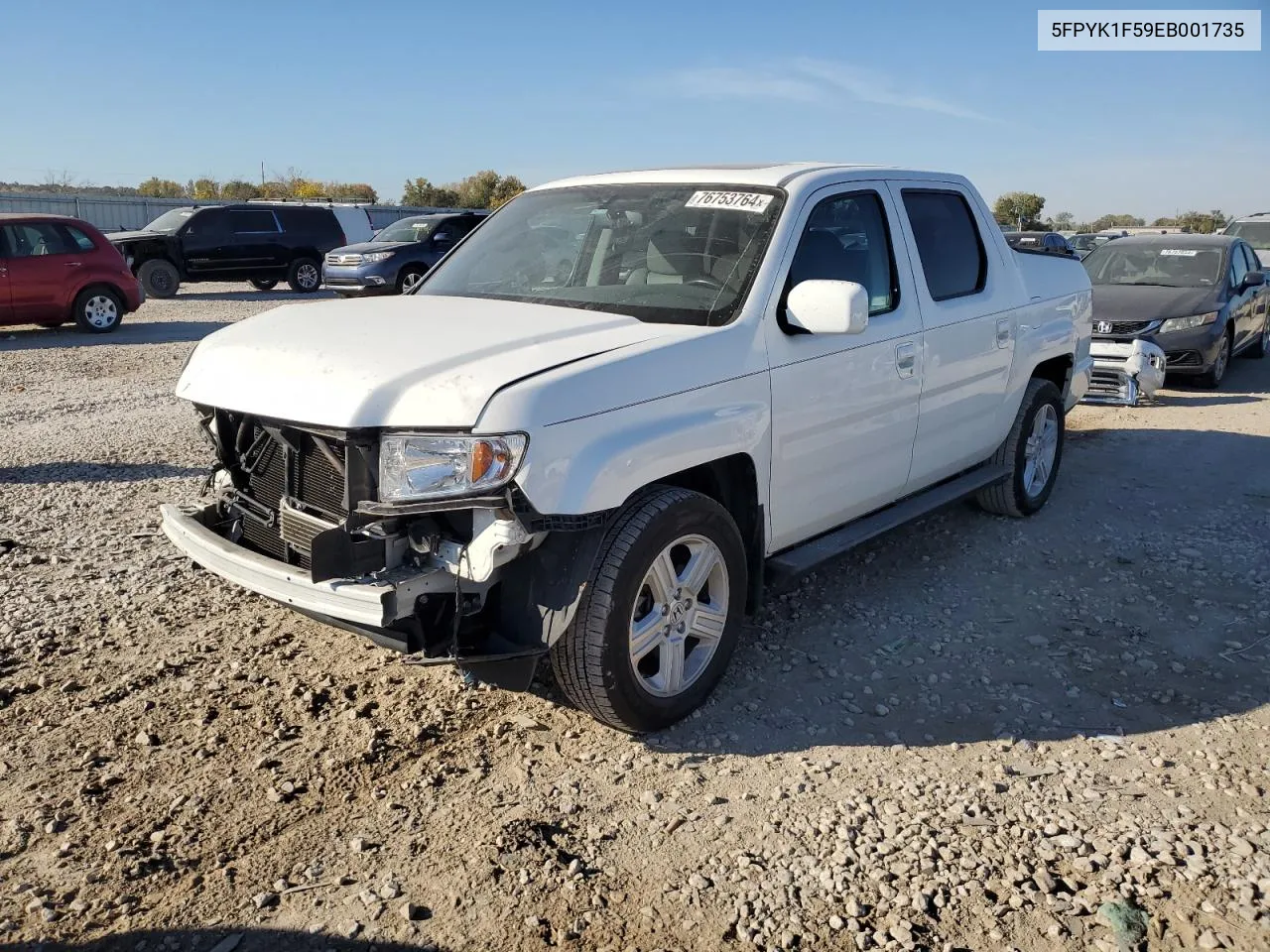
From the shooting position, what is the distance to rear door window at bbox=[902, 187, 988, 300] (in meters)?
5.01

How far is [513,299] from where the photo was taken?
435 cm

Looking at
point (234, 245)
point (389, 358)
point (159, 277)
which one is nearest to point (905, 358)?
point (389, 358)

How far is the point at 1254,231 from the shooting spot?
18.0 m

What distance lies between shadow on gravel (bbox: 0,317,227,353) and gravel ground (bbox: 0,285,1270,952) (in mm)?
9312

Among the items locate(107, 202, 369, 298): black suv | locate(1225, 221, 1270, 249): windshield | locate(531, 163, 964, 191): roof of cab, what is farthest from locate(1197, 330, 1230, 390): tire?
locate(107, 202, 369, 298): black suv

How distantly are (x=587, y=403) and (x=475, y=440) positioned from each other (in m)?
0.37

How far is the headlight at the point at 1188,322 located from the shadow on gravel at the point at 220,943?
1055 cm

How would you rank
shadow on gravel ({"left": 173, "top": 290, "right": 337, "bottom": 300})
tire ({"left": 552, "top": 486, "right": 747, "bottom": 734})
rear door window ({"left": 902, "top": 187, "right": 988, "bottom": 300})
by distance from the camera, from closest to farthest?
1. tire ({"left": 552, "top": 486, "right": 747, "bottom": 734})
2. rear door window ({"left": 902, "top": 187, "right": 988, "bottom": 300})
3. shadow on gravel ({"left": 173, "top": 290, "right": 337, "bottom": 300})

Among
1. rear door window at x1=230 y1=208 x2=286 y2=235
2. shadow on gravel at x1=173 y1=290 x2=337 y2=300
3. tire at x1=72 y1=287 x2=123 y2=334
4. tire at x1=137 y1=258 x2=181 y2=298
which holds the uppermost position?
rear door window at x1=230 y1=208 x2=286 y2=235

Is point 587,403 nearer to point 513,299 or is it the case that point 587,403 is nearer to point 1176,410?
point 513,299

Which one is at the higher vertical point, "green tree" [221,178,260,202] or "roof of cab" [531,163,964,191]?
"green tree" [221,178,260,202]

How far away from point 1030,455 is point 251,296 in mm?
19055

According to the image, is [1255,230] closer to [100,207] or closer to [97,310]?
[97,310]

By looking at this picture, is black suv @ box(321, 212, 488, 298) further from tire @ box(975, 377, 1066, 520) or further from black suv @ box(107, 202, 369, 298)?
tire @ box(975, 377, 1066, 520)
